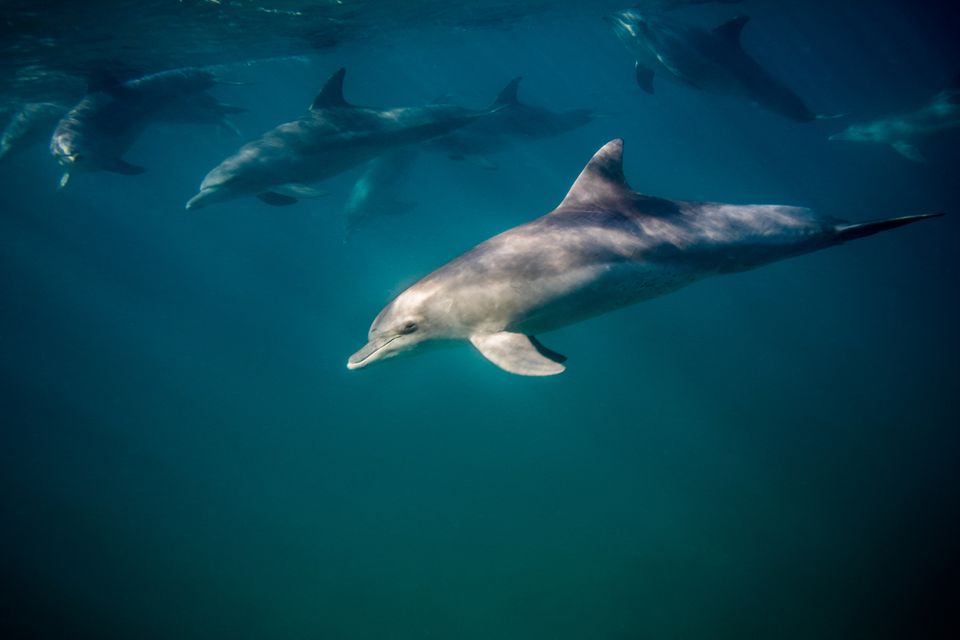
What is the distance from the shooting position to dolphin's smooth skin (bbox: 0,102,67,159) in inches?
667

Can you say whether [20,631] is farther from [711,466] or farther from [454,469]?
[711,466]

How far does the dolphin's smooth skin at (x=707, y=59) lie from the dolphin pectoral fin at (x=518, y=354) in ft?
45.7

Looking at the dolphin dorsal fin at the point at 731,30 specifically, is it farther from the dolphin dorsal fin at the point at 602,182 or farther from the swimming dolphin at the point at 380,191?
the dolphin dorsal fin at the point at 602,182

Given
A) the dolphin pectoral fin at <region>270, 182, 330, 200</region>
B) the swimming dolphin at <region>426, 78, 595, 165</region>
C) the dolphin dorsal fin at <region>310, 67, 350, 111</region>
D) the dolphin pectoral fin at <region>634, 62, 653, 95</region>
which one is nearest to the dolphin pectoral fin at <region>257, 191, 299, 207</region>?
the dolphin pectoral fin at <region>270, 182, 330, 200</region>

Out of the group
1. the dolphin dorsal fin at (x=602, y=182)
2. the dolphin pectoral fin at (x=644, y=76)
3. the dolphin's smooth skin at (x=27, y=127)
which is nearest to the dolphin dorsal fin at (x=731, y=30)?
the dolphin pectoral fin at (x=644, y=76)

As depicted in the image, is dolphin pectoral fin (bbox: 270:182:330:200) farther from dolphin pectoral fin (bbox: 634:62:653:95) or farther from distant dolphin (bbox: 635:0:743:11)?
distant dolphin (bbox: 635:0:743:11)

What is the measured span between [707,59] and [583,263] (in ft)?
44.0

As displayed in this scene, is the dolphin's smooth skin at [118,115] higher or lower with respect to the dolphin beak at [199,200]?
higher

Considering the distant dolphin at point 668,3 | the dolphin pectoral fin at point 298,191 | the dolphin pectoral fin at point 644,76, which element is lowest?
the dolphin pectoral fin at point 298,191

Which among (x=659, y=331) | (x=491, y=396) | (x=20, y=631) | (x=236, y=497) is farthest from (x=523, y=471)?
(x=20, y=631)

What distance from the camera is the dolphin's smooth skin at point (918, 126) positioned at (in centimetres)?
1877

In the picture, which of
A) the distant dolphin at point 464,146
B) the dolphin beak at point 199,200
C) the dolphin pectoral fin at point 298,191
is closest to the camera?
the dolphin beak at point 199,200

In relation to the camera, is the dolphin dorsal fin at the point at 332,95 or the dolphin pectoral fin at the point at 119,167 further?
the dolphin pectoral fin at the point at 119,167

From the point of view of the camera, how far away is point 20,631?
12336mm
